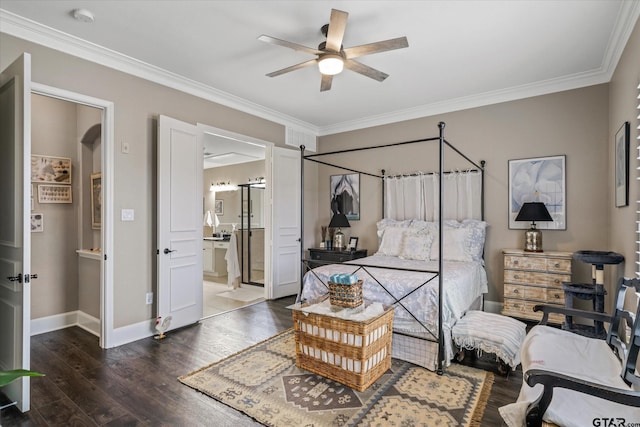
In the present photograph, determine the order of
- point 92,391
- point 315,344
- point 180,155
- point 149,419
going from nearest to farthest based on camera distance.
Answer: point 149,419, point 92,391, point 315,344, point 180,155

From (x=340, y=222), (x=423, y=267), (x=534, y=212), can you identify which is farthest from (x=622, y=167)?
(x=340, y=222)

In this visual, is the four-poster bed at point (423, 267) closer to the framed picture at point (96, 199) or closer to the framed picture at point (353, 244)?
the framed picture at point (353, 244)

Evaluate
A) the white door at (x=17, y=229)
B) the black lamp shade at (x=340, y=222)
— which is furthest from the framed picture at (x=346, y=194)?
the white door at (x=17, y=229)

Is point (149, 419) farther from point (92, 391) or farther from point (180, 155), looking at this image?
point (180, 155)

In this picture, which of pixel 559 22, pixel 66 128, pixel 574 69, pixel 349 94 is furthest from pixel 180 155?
pixel 574 69

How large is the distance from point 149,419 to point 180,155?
2.58 m

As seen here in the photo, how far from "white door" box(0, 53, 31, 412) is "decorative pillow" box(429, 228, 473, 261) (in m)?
3.87

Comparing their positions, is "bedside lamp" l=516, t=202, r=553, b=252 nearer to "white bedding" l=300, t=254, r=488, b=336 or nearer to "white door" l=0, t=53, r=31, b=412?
"white bedding" l=300, t=254, r=488, b=336

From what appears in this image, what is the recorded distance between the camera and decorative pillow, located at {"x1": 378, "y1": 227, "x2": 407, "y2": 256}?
4.47 meters

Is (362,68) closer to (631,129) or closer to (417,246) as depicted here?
(631,129)

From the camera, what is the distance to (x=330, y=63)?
2758 millimetres

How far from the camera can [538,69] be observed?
3543 mm

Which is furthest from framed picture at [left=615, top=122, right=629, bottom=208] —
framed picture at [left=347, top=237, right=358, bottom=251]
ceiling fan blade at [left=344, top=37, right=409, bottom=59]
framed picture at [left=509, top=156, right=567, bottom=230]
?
framed picture at [left=347, top=237, right=358, bottom=251]

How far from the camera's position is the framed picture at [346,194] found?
5512 millimetres
